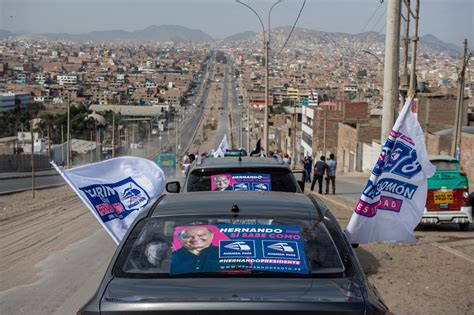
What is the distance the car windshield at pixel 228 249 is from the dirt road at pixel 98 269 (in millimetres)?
4194

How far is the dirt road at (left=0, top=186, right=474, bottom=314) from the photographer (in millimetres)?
8547

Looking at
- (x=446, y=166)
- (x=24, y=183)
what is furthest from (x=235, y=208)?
(x=24, y=183)

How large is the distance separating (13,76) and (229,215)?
403 feet

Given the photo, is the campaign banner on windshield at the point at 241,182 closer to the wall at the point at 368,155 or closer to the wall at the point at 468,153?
the wall at the point at 468,153

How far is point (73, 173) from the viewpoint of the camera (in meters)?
9.07

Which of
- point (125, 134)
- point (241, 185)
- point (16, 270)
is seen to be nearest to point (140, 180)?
point (241, 185)

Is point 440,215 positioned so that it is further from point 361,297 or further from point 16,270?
point 361,297

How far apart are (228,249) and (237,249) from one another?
2.0 inches

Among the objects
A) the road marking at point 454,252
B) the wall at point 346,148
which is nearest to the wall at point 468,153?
the wall at point 346,148

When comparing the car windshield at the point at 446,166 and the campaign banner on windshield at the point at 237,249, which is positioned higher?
the campaign banner on windshield at the point at 237,249

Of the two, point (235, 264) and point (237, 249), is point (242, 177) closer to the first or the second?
point (237, 249)

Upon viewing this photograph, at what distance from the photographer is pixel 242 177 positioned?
9000 mm

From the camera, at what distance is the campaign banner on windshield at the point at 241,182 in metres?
8.91

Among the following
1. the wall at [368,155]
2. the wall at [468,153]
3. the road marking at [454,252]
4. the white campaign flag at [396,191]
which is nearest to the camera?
the white campaign flag at [396,191]
